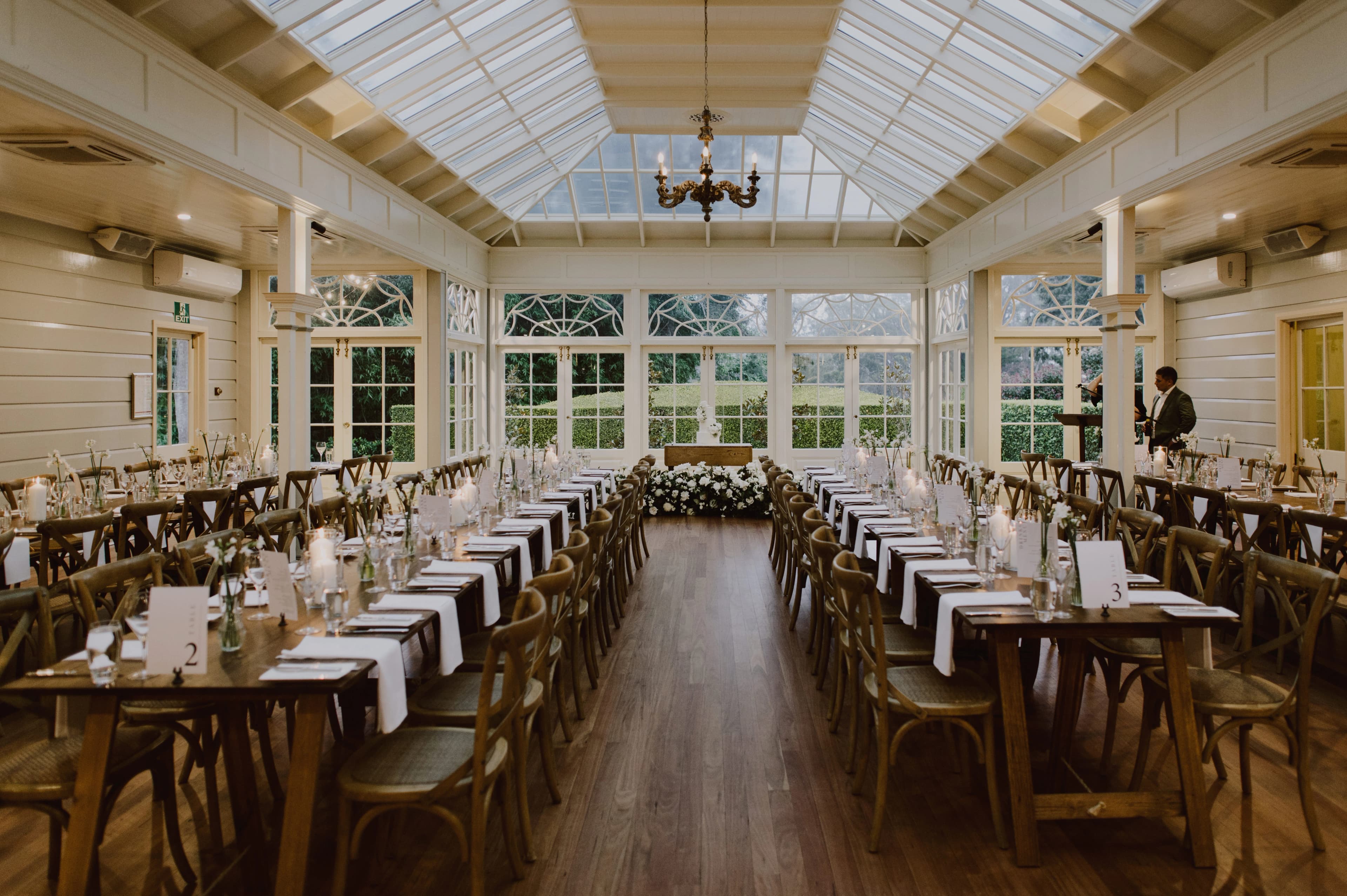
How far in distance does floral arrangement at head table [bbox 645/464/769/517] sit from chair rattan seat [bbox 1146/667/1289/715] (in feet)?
23.8

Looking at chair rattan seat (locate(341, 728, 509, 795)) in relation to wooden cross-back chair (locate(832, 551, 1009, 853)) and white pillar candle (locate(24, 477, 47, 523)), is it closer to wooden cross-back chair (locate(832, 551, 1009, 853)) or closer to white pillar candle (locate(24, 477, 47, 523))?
wooden cross-back chair (locate(832, 551, 1009, 853))

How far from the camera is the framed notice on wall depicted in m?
8.50

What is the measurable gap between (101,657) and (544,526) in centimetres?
313

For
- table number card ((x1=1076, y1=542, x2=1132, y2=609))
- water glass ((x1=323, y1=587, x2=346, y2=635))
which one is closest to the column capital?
table number card ((x1=1076, y1=542, x2=1132, y2=609))

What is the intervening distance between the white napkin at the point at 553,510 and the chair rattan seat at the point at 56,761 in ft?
10.5

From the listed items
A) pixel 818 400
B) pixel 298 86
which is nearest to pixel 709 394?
pixel 818 400

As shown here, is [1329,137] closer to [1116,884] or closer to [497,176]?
[1116,884]

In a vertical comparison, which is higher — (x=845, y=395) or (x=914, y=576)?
(x=845, y=395)

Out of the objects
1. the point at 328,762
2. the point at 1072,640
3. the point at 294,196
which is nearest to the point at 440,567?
the point at 328,762

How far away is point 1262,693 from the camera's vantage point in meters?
2.96

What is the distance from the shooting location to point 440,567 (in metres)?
3.76

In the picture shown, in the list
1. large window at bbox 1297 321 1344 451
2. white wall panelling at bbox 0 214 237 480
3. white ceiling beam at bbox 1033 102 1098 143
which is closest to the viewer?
white ceiling beam at bbox 1033 102 1098 143

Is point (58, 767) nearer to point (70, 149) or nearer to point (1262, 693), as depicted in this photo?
point (1262, 693)

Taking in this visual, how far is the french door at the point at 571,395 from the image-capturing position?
470 inches
